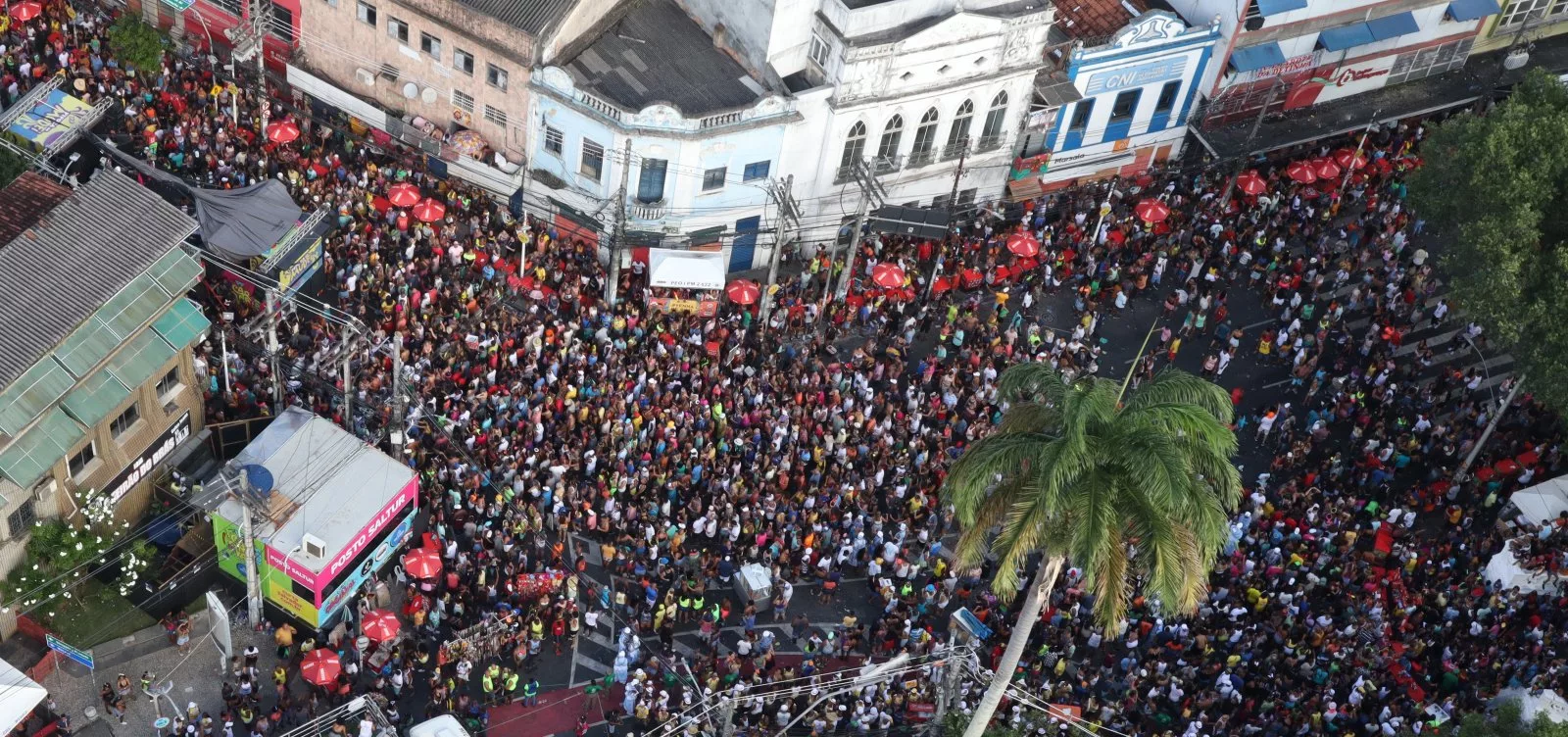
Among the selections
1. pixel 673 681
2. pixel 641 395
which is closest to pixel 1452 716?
pixel 673 681

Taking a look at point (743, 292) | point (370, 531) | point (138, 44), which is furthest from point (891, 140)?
point (138, 44)

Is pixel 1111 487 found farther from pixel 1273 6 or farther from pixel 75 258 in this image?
pixel 1273 6

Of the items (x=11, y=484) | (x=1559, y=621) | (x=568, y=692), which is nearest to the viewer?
(x=11, y=484)

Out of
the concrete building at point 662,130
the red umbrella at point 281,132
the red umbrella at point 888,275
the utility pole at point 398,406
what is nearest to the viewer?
the utility pole at point 398,406

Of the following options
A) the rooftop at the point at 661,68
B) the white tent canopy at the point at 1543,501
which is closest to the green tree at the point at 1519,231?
the white tent canopy at the point at 1543,501

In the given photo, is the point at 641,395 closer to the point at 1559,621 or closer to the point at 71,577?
the point at 71,577

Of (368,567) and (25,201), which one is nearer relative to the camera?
(25,201)

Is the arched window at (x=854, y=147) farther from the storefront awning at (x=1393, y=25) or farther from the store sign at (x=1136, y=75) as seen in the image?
the storefront awning at (x=1393, y=25)
